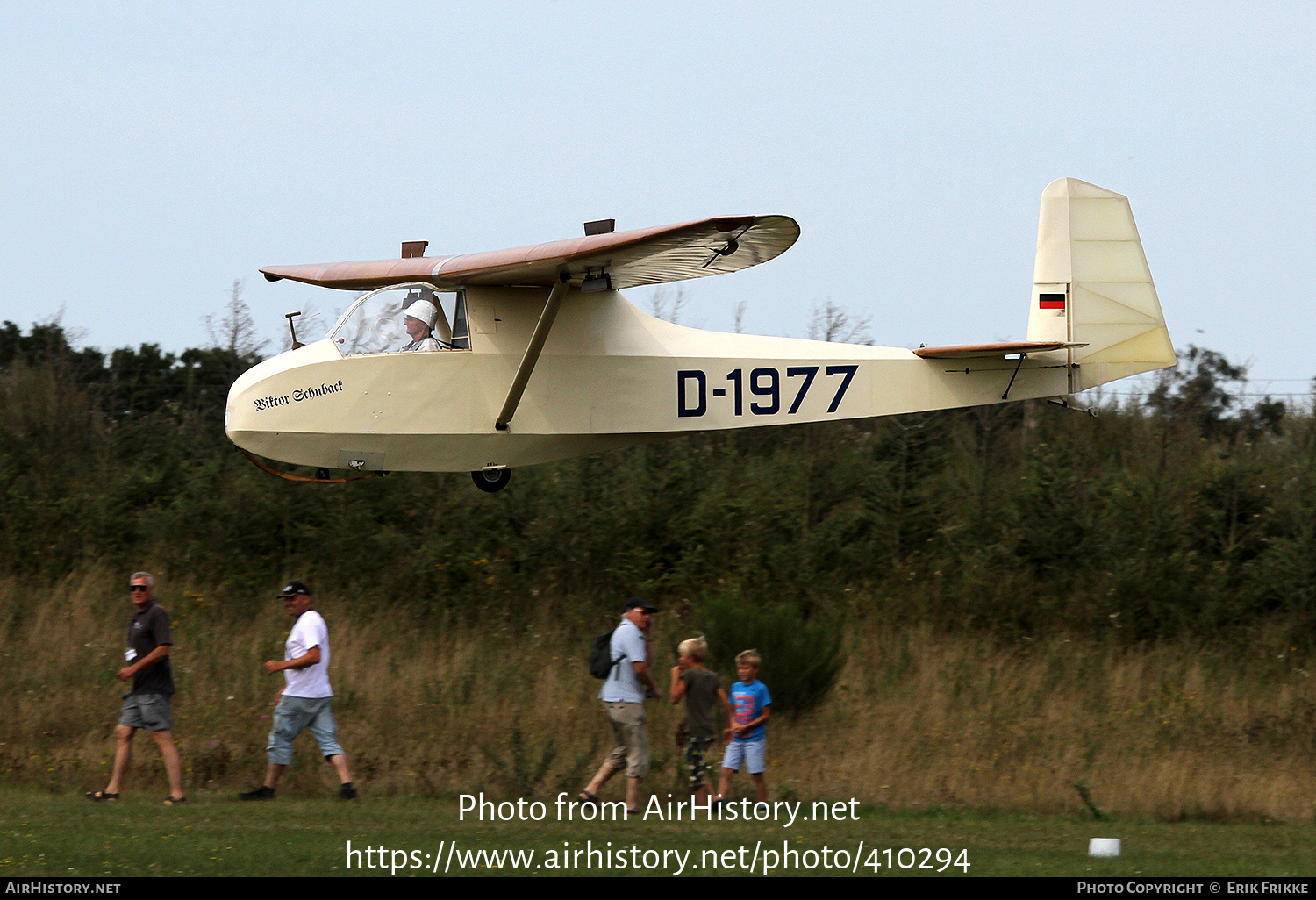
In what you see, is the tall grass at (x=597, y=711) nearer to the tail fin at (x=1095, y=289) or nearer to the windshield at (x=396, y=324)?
the windshield at (x=396, y=324)

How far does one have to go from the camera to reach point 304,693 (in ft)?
33.8

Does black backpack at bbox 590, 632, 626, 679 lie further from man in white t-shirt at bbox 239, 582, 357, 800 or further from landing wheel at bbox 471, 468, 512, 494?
landing wheel at bbox 471, 468, 512, 494

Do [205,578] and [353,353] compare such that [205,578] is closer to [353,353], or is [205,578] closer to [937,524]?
[353,353]

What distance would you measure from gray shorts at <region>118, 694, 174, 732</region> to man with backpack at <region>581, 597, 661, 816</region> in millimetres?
3360

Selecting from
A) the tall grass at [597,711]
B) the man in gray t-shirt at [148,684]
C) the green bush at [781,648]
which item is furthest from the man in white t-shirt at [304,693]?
the green bush at [781,648]

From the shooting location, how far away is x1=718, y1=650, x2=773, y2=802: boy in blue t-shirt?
35.5 feet

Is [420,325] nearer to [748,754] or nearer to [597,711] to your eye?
[748,754]

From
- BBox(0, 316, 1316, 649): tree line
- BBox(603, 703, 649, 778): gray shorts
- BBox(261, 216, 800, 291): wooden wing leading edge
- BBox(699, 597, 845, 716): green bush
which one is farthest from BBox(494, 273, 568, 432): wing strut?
BBox(0, 316, 1316, 649): tree line

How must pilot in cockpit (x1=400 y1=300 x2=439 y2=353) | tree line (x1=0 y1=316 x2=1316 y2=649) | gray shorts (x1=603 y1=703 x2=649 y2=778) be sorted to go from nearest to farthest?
gray shorts (x1=603 y1=703 x2=649 y2=778) → pilot in cockpit (x1=400 y1=300 x2=439 y2=353) → tree line (x1=0 y1=316 x2=1316 y2=649)

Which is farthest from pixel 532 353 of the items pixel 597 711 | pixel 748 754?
pixel 597 711

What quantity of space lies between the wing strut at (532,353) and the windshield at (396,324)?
0.69 metres

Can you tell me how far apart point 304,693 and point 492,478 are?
10.9ft

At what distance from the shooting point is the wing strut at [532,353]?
11641 millimetres

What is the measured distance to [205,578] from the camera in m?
19.2
